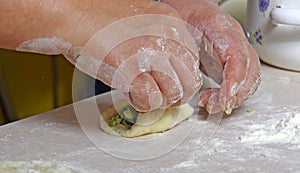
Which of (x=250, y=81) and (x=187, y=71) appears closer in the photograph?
(x=187, y=71)

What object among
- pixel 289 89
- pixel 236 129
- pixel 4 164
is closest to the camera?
pixel 4 164

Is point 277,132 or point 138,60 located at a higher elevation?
point 138,60

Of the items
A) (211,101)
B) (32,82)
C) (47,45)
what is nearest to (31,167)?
(47,45)

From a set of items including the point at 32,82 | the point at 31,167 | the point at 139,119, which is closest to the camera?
the point at 31,167

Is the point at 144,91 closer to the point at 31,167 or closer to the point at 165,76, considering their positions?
the point at 165,76

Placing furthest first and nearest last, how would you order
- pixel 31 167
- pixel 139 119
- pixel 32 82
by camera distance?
pixel 32 82 < pixel 139 119 < pixel 31 167

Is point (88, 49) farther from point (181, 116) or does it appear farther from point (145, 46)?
point (181, 116)

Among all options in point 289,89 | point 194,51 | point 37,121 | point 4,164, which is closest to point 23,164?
point 4,164
